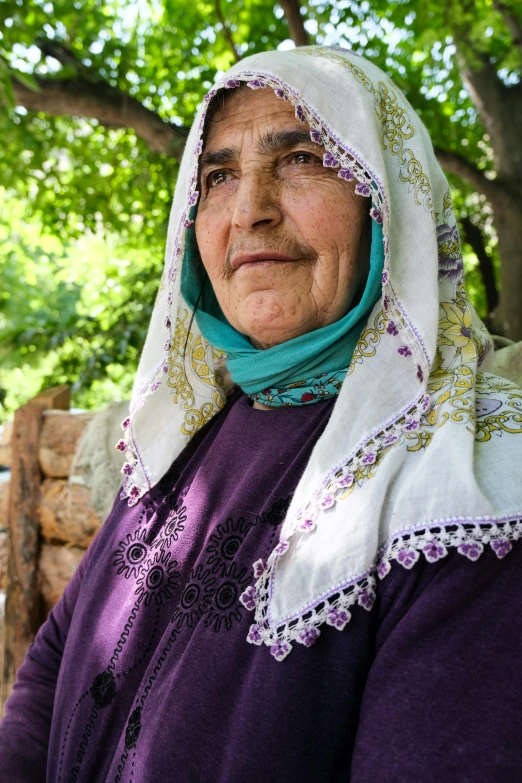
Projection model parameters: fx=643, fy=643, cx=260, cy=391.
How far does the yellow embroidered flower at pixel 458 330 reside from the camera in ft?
4.13

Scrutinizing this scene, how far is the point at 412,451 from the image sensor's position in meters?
1.13

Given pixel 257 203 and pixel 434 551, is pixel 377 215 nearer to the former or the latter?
pixel 257 203

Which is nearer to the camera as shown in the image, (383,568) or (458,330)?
(383,568)

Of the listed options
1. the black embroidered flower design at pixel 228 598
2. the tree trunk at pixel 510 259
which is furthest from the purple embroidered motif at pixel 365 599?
the tree trunk at pixel 510 259

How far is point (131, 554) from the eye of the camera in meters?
1.54

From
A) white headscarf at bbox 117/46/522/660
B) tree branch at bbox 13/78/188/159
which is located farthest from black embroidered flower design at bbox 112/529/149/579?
tree branch at bbox 13/78/188/159

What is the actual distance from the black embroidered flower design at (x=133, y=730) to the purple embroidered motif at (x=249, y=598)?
332 mm

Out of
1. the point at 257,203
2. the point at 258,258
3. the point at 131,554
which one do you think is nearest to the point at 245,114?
the point at 257,203

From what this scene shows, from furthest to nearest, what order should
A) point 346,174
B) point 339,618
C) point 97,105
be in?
point 97,105 → point 346,174 → point 339,618

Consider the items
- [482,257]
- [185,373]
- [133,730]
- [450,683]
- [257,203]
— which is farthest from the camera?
[482,257]

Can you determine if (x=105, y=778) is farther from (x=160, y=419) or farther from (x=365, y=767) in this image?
(x=160, y=419)

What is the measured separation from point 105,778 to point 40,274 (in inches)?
439

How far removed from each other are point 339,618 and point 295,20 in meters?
2.89

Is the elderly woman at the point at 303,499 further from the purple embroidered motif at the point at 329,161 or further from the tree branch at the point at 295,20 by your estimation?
the tree branch at the point at 295,20
